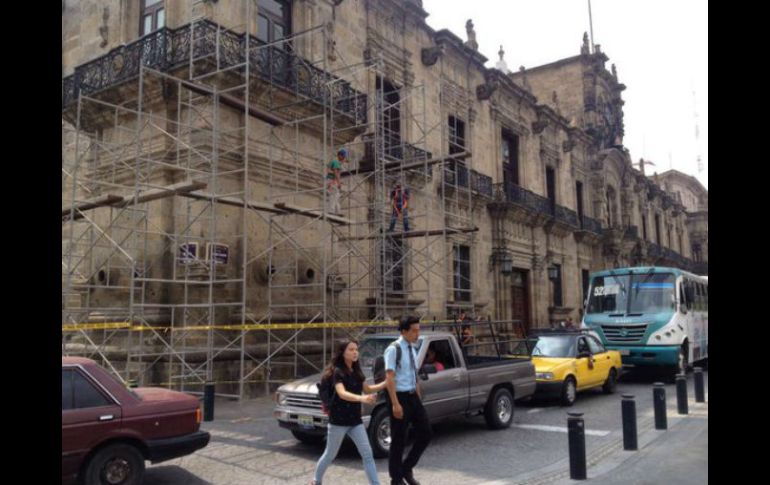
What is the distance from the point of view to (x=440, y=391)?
829 centimetres

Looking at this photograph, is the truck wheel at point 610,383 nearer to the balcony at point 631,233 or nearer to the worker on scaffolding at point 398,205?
the worker on scaffolding at point 398,205

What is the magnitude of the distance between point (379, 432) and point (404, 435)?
4.97ft

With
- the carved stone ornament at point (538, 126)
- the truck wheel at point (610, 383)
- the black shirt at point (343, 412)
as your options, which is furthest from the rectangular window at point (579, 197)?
the black shirt at point (343, 412)

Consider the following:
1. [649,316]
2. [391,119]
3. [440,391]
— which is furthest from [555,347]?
[391,119]

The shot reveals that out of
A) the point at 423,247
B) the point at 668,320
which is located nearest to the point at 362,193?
the point at 423,247

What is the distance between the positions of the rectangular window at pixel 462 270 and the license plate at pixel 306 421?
1280 cm

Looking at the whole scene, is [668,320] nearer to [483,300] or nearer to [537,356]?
[537,356]

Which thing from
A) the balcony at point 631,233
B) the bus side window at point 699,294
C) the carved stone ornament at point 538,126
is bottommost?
the bus side window at point 699,294

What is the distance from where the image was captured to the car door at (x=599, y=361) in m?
12.6

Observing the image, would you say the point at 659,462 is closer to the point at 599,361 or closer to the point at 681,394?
the point at 681,394

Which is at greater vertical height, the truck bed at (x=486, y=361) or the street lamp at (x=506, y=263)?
the street lamp at (x=506, y=263)

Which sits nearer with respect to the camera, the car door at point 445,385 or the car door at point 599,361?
the car door at point 445,385

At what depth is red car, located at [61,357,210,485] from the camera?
5574 millimetres
